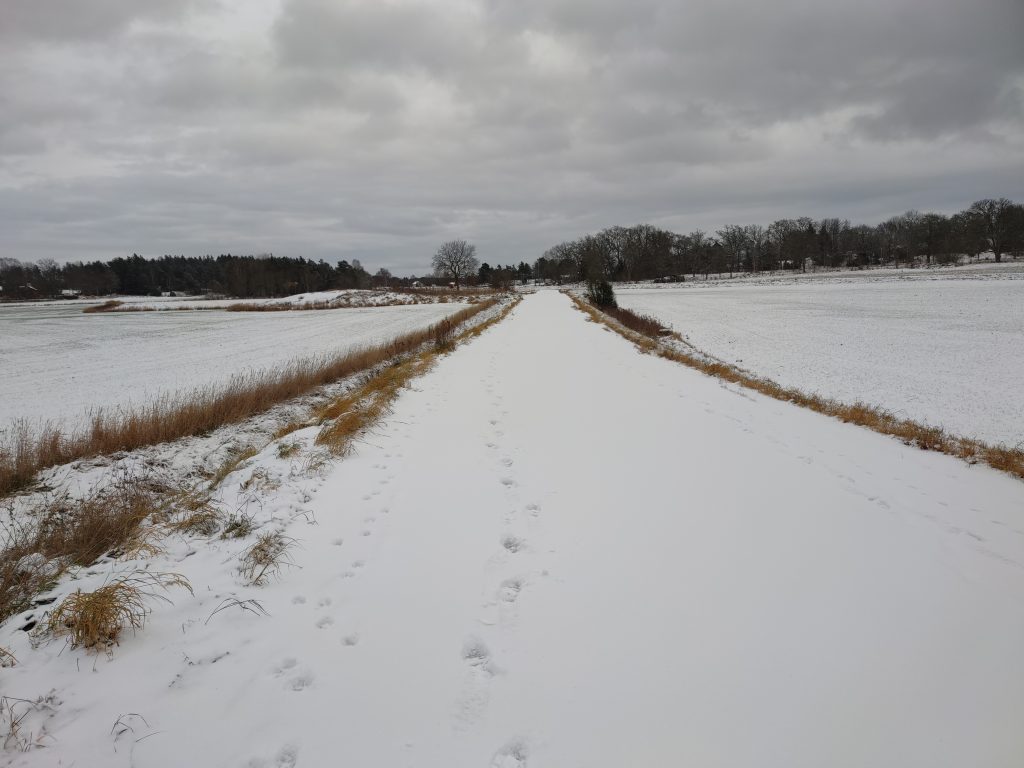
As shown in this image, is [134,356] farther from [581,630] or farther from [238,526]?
[581,630]

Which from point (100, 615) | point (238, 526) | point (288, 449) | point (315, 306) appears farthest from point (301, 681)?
point (315, 306)

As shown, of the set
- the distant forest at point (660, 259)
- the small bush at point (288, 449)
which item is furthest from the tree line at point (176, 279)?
the small bush at point (288, 449)

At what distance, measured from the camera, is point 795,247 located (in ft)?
359

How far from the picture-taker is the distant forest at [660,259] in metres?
88.2

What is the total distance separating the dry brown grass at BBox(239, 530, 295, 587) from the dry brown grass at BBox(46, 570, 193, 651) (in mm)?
645

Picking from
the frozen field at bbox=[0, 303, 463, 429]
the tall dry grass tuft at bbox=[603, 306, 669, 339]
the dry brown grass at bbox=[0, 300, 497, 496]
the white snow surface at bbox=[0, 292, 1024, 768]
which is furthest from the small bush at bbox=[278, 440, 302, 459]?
the tall dry grass tuft at bbox=[603, 306, 669, 339]

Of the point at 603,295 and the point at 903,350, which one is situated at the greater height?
the point at 603,295

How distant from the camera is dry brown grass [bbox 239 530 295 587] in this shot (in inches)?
172

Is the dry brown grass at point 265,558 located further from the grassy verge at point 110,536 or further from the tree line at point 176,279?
the tree line at point 176,279

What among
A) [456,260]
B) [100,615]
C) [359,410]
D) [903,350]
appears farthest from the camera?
[456,260]

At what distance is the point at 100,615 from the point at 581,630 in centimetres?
367

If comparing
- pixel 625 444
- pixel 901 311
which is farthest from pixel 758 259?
pixel 625 444

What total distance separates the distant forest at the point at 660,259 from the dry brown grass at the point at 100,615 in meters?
87.2

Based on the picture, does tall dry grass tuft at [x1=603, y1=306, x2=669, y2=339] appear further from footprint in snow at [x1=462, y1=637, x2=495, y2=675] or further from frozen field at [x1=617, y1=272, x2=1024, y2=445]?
footprint in snow at [x1=462, y1=637, x2=495, y2=675]
